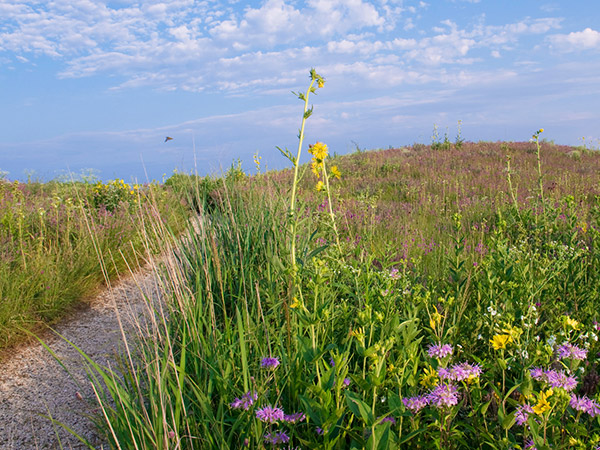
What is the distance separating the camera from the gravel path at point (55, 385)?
9.51 feet

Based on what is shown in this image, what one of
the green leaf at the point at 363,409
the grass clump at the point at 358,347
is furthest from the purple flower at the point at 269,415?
the green leaf at the point at 363,409

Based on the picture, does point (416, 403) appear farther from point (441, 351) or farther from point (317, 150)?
point (317, 150)

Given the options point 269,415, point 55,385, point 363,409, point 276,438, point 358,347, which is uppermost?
point 358,347

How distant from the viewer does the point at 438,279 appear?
3.72m

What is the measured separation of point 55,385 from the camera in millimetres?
3508

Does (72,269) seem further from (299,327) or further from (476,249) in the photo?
(476,249)

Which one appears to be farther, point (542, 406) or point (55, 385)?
point (55, 385)

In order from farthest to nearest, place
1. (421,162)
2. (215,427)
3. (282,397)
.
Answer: (421,162) < (282,397) < (215,427)

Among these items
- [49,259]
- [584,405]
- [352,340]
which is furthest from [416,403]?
[49,259]

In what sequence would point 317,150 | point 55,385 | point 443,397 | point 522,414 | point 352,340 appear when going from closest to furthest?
point 443,397, point 522,414, point 352,340, point 317,150, point 55,385

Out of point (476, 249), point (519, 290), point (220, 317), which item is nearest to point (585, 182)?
point (476, 249)

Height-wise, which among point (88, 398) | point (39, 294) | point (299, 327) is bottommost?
point (88, 398)

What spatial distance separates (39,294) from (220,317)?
101 inches

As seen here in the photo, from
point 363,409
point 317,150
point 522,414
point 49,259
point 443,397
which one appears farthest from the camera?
point 49,259
